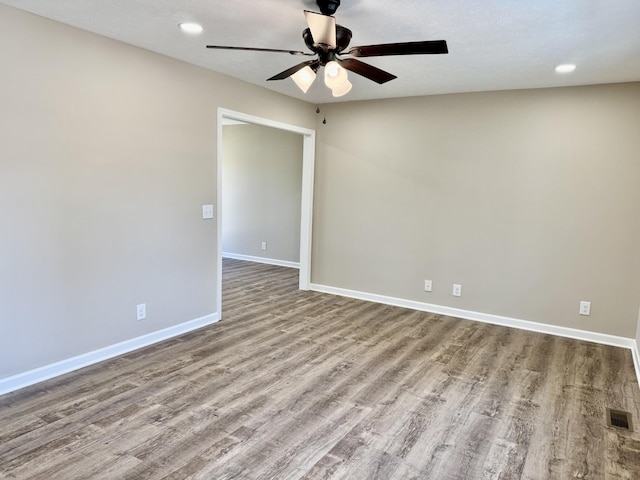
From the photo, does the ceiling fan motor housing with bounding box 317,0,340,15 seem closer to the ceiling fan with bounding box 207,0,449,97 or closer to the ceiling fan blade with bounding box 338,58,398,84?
the ceiling fan with bounding box 207,0,449,97

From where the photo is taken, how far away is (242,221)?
7.57 meters

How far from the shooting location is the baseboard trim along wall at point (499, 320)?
12.8 feet

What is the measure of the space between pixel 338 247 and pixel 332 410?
299 centimetres

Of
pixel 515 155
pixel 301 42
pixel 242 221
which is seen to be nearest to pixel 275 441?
pixel 301 42

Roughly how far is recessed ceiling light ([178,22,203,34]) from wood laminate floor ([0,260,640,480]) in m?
2.48

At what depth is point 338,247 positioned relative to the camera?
5461 millimetres

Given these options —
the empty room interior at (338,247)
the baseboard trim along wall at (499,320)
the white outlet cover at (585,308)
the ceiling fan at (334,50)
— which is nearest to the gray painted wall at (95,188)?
the empty room interior at (338,247)

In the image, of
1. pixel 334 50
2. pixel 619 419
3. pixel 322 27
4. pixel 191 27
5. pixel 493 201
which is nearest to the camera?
pixel 322 27

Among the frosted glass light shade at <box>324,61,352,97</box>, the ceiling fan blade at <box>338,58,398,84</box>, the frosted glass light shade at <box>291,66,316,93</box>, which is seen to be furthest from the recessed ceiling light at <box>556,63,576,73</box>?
the frosted glass light shade at <box>291,66,316,93</box>

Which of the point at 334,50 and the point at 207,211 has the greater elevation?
the point at 334,50

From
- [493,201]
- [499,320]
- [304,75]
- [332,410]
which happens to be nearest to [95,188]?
[304,75]

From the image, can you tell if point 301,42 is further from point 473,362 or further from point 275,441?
point 473,362

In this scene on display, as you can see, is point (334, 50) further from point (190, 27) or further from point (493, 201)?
point (493, 201)

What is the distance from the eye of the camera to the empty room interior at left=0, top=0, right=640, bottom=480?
7.68 feet
